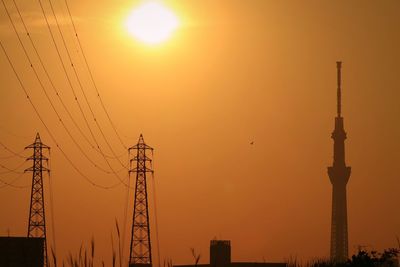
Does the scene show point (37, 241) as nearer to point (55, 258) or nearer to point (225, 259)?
point (225, 259)

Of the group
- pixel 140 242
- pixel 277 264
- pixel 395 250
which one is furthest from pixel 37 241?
pixel 395 250

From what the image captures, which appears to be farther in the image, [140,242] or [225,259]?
[225,259]

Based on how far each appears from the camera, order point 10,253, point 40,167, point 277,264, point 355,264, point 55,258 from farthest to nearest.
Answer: point 277,264
point 10,253
point 40,167
point 355,264
point 55,258

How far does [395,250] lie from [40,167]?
53.0 m

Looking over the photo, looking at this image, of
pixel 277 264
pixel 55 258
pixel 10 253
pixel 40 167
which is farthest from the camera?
pixel 277 264

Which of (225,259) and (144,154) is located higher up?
(144,154)

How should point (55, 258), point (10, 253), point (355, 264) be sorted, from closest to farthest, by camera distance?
1. point (55, 258)
2. point (355, 264)
3. point (10, 253)

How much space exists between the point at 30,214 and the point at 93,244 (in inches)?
2480

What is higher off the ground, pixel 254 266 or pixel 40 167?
pixel 40 167

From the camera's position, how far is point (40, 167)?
75.7 metres

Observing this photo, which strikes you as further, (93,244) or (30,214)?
(30,214)

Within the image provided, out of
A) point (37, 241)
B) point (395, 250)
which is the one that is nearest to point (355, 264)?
point (395, 250)

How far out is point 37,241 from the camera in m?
79.8

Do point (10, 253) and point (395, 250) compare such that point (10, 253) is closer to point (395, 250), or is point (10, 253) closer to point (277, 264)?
point (277, 264)
